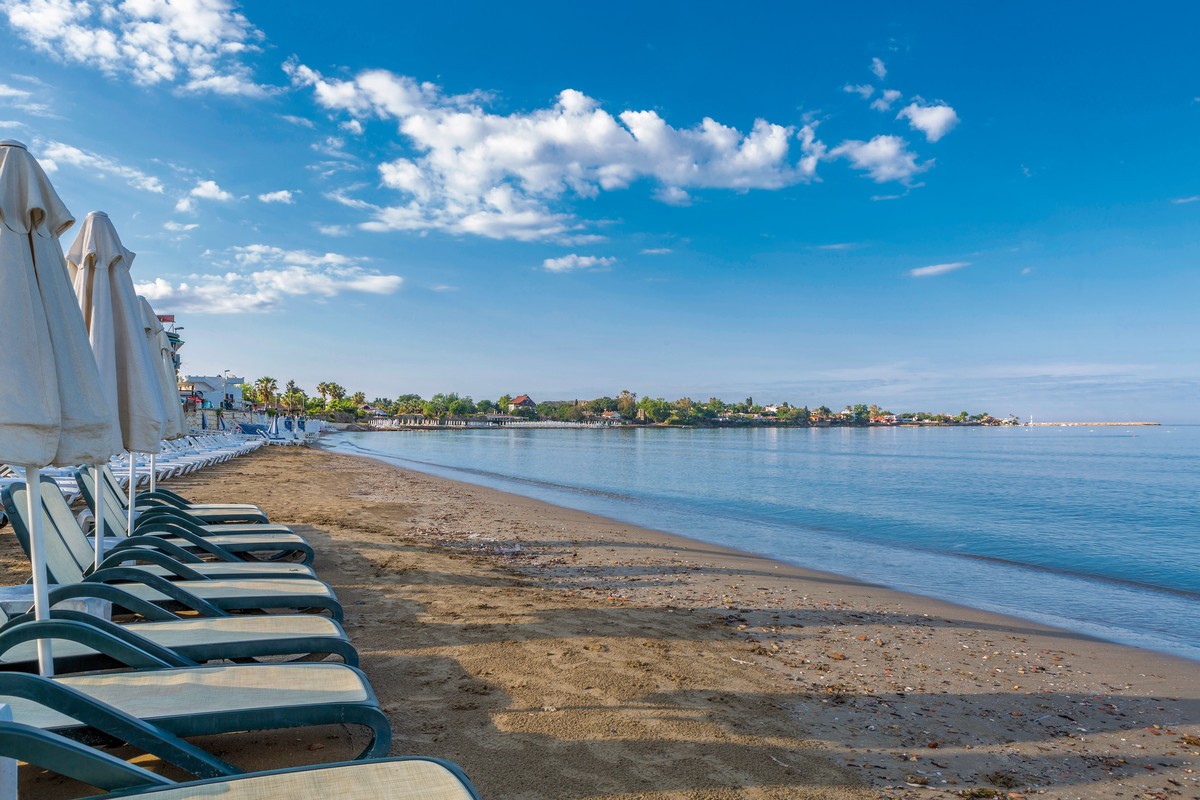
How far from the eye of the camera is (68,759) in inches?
72.8

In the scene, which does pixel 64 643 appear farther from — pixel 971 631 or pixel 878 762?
pixel 971 631

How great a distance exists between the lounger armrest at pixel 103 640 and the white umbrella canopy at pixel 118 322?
1850 mm

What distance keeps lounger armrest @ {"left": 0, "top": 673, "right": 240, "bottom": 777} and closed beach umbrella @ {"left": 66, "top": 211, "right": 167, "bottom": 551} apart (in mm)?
2620

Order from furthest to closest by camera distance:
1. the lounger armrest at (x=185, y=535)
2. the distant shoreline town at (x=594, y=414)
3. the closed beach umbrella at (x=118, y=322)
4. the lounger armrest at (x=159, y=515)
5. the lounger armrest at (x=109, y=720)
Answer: the distant shoreline town at (x=594, y=414) < the lounger armrest at (x=159, y=515) < the lounger armrest at (x=185, y=535) < the closed beach umbrella at (x=118, y=322) < the lounger armrest at (x=109, y=720)

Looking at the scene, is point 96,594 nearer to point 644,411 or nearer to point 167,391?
point 167,391

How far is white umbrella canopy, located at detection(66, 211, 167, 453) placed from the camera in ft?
14.7

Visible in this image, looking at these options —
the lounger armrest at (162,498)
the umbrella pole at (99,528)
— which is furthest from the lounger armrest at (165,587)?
the lounger armrest at (162,498)

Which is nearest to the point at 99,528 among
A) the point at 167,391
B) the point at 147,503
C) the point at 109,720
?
the point at 167,391

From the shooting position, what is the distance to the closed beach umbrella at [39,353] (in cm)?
250

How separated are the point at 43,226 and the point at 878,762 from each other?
487 cm

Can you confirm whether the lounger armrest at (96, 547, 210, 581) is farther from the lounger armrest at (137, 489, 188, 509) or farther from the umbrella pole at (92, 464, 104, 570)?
the lounger armrest at (137, 489, 188, 509)

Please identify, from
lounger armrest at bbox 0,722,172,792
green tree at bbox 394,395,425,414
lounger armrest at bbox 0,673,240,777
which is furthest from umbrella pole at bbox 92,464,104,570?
green tree at bbox 394,395,425,414

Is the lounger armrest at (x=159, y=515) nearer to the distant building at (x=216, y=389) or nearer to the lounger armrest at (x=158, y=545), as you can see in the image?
the lounger armrest at (x=158, y=545)

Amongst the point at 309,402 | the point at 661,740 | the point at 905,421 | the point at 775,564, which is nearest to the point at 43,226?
the point at 661,740
